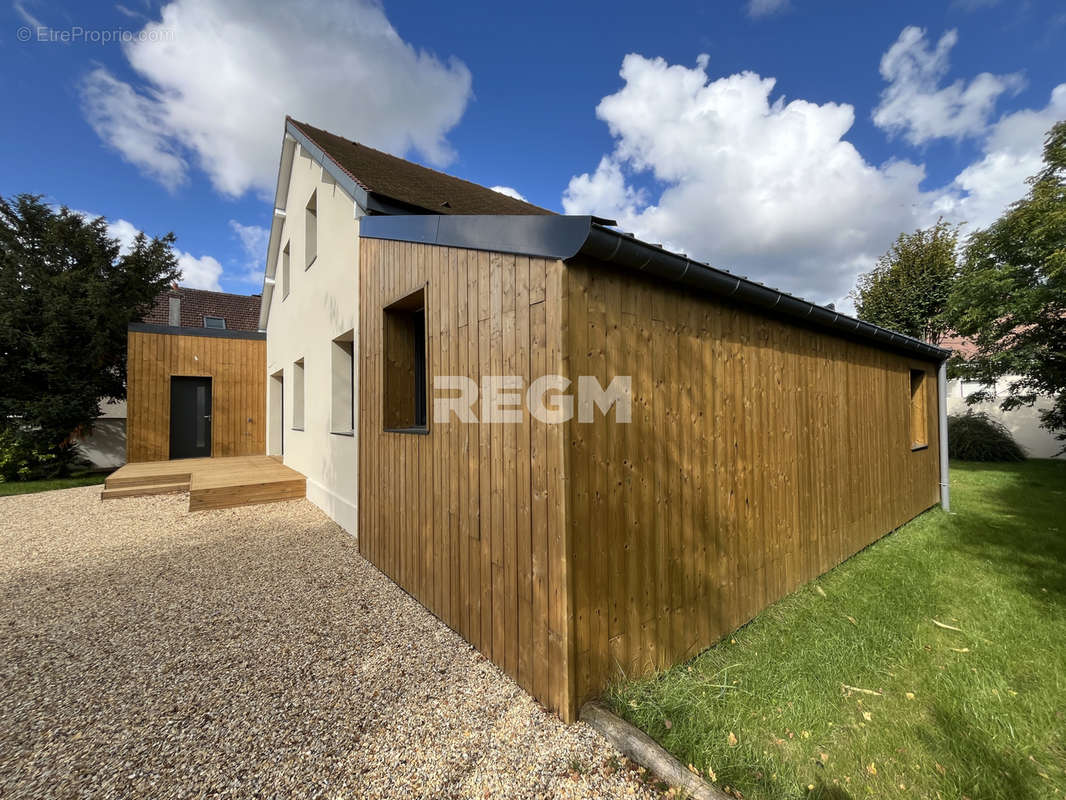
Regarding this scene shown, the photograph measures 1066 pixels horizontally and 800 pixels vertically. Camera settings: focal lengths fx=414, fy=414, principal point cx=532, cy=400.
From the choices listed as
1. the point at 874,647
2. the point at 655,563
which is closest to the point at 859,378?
the point at 874,647

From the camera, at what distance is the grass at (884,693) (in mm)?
1842

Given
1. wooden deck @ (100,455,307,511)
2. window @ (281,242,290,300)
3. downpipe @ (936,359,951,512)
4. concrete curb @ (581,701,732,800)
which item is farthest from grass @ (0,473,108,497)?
downpipe @ (936,359,951,512)

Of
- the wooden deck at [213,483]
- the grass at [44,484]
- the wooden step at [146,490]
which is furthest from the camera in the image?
the grass at [44,484]

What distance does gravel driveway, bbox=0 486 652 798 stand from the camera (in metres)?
1.77

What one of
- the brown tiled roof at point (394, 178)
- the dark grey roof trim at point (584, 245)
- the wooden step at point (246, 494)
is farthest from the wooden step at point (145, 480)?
the dark grey roof trim at point (584, 245)

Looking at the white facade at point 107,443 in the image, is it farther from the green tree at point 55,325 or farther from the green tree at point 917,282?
the green tree at point 917,282

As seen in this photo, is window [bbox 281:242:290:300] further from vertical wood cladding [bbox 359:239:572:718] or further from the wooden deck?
vertical wood cladding [bbox 359:239:572:718]

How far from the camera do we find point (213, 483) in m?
6.92

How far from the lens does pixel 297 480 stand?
7301 mm

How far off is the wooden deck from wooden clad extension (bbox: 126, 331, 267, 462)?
138 cm

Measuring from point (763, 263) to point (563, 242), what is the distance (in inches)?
1181

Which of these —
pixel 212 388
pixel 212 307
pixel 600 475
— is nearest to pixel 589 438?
pixel 600 475

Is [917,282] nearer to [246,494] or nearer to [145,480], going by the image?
[246,494]

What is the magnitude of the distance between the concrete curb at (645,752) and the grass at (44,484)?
12.3 m
